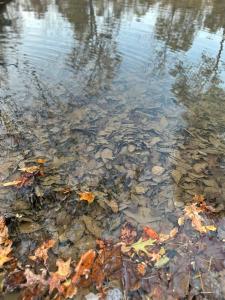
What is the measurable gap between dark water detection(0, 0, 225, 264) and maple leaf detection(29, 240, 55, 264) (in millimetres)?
134

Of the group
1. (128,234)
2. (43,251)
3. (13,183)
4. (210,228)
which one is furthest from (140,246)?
(13,183)

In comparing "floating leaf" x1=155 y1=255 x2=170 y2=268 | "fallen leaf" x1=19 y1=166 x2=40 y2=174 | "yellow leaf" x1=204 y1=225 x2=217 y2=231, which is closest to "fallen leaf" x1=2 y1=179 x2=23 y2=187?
"fallen leaf" x1=19 y1=166 x2=40 y2=174

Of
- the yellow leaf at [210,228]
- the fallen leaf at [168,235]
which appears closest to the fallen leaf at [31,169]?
the fallen leaf at [168,235]

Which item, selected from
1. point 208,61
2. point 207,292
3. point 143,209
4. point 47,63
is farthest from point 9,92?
point 208,61

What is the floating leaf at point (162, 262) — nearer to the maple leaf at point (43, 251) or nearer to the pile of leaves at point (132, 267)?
the pile of leaves at point (132, 267)

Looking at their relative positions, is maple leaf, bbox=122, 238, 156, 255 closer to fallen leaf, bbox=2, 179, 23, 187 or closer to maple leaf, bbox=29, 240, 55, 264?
maple leaf, bbox=29, 240, 55, 264

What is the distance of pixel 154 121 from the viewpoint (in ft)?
17.1

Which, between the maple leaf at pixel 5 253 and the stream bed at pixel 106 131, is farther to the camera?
the stream bed at pixel 106 131

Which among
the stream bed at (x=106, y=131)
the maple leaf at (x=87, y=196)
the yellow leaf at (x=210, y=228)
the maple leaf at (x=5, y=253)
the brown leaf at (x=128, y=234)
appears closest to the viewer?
the maple leaf at (x=5, y=253)

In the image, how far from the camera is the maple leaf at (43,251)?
2.73 meters

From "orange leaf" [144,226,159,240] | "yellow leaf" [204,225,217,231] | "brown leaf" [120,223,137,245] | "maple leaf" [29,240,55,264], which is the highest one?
"yellow leaf" [204,225,217,231]

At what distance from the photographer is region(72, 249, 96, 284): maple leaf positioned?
2553 millimetres

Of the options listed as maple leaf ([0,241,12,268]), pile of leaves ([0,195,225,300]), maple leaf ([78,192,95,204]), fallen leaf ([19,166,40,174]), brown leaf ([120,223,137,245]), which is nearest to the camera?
pile of leaves ([0,195,225,300])

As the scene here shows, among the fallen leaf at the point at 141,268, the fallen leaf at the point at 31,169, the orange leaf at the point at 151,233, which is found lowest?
the orange leaf at the point at 151,233
